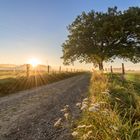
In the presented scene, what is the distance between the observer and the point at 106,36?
45656 mm

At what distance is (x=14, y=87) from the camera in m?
20.7

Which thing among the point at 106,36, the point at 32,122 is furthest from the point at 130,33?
the point at 32,122

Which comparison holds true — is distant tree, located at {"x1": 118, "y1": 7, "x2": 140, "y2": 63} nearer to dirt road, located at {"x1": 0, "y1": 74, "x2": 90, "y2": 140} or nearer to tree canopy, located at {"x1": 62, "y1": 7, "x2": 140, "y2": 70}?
tree canopy, located at {"x1": 62, "y1": 7, "x2": 140, "y2": 70}

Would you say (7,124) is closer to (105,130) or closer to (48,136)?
(48,136)

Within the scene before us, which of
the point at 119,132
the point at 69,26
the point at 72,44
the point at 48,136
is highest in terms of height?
the point at 69,26

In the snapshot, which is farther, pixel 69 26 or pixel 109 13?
pixel 69 26

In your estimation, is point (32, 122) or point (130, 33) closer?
point (32, 122)

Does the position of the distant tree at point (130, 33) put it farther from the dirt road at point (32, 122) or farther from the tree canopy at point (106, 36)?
the dirt road at point (32, 122)

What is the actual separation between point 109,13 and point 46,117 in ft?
129

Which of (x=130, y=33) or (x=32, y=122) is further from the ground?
(x=130, y=33)

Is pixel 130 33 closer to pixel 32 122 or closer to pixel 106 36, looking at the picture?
pixel 106 36

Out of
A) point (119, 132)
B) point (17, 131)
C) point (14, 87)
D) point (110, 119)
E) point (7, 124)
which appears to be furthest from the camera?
point (14, 87)

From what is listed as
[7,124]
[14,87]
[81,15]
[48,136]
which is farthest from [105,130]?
[81,15]

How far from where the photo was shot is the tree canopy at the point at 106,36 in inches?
1747
